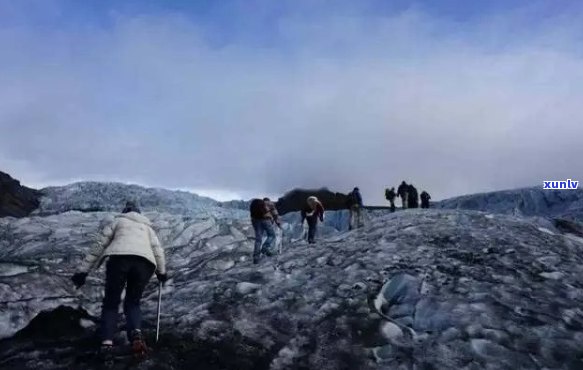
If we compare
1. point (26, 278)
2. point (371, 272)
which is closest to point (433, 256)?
point (371, 272)

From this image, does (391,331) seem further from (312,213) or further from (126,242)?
(312,213)

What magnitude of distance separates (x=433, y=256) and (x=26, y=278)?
7.95m

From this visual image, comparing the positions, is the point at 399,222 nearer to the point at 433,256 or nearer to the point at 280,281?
the point at 433,256

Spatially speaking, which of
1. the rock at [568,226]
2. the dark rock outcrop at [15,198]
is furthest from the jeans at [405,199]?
the dark rock outcrop at [15,198]

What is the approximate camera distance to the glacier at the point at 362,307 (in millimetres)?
6777

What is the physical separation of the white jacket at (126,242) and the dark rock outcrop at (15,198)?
31.6m

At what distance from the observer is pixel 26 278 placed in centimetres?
1114

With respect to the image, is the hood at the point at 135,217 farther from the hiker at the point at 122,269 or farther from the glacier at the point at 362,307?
the glacier at the point at 362,307

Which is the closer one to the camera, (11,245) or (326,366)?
(326,366)

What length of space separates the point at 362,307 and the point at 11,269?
8.39m

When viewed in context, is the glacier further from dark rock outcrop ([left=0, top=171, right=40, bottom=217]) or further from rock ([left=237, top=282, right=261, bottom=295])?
dark rock outcrop ([left=0, top=171, right=40, bottom=217])

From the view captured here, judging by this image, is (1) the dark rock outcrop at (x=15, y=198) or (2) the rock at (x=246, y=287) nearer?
(2) the rock at (x=246, y=287)

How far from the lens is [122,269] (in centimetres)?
619

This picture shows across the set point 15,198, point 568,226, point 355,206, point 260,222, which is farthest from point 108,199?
point 568,226
